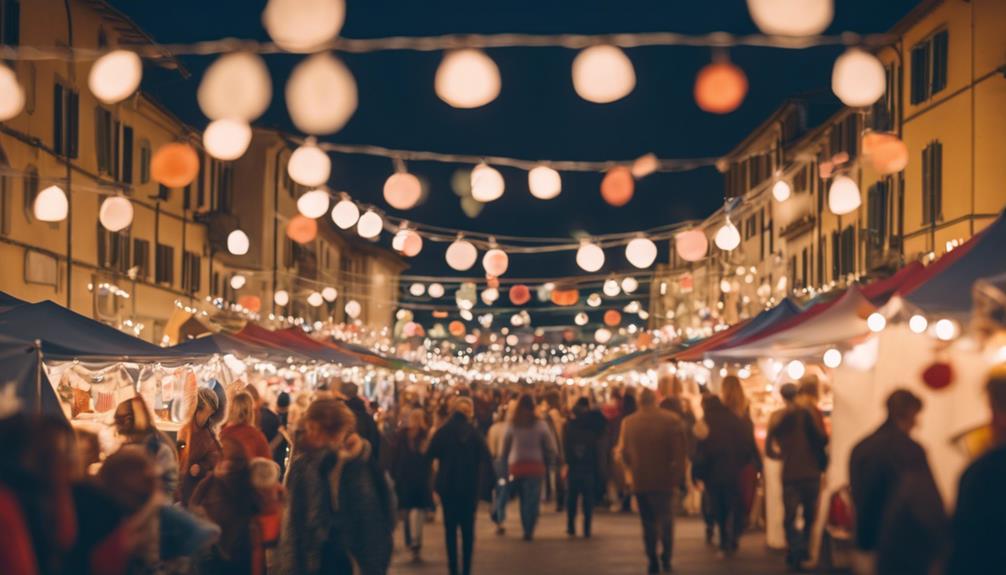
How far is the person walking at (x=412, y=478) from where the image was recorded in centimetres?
1539

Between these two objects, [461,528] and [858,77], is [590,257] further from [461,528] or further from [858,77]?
[858,77]

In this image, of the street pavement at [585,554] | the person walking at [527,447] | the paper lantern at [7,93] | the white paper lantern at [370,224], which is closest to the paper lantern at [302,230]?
the white paper lantern at [370,224]

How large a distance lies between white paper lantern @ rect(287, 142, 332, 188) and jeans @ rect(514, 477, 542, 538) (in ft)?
16.1

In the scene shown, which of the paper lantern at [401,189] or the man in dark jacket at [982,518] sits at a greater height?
the paper lantern at [401,189]

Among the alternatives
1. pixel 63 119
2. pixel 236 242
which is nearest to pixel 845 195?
pixel 236 242

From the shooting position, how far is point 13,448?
542cm

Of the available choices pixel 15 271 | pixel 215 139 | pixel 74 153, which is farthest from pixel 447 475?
pixel 74 153

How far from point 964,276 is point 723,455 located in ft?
15.7

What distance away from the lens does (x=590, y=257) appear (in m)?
22.0

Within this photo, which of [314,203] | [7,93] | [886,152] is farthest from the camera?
[314,203]

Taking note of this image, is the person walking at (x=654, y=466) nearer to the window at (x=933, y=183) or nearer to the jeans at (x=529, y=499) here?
the jeans at (x=529, y=499)

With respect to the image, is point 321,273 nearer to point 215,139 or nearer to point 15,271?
point 15,271

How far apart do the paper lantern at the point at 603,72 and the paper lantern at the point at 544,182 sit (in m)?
5.23

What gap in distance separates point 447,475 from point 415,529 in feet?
8.78
